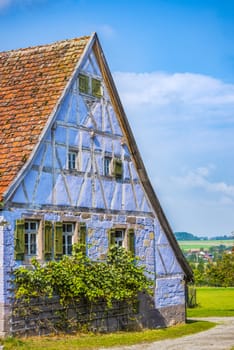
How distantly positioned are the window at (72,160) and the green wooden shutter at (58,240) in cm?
205

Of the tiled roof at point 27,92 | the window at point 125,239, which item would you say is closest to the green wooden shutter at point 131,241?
the window at point 125,239

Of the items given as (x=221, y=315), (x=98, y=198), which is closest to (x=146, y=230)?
(x=98, y=198)

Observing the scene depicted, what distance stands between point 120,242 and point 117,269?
1.89m

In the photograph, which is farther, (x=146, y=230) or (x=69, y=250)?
(x=146, y=230)

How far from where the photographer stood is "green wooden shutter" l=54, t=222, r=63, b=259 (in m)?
24.1

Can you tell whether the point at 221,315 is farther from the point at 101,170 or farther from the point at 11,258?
the point at 11,258

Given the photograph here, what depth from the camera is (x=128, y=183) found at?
28656mm

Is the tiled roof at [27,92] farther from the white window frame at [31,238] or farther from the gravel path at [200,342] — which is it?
the gravel path at [200,342]

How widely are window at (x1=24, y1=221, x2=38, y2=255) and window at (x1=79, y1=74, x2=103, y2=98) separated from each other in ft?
17.0

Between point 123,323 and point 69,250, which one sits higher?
point 69,250

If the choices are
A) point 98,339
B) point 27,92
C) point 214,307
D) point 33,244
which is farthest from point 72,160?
point 214,307

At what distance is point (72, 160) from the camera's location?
25.5m

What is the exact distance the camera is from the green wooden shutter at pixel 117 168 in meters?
27.8

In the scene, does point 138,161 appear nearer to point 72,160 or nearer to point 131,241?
point 131,241
